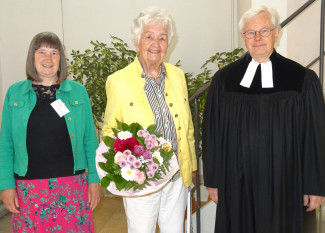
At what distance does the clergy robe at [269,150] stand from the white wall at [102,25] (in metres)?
3.08

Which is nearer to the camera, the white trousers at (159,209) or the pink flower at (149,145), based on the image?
the pink flower at (149,145)

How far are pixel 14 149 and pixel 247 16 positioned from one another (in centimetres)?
158

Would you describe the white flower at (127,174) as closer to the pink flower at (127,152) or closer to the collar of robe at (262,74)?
the pink flower at (127,152)

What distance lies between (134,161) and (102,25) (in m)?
4.02

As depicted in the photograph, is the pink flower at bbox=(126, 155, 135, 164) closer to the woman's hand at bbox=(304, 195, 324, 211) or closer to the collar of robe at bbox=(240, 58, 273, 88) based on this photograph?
the collar of robe at bbox=(240, 58, 273, 88)

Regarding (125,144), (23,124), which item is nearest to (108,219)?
(23,124)

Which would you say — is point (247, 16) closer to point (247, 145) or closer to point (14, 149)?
point (247, 145)

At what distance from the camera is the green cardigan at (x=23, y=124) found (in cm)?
215

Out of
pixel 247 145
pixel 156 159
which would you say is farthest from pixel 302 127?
pixel 156 159

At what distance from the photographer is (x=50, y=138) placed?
2174mm

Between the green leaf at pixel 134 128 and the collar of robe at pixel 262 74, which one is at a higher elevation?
the collar of robe at pixel 262 74

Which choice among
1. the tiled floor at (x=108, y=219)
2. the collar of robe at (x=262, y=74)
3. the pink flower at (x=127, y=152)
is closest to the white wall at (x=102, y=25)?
the tiled floor at (x=108, y=219)

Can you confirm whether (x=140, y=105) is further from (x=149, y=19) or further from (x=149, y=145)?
(x=149, y=19)

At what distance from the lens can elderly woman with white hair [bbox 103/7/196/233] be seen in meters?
2.17
